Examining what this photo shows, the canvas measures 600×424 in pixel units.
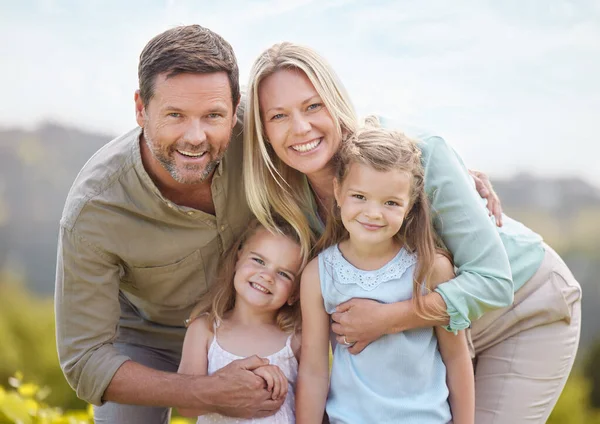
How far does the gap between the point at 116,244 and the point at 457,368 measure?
1392mm

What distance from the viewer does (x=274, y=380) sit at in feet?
9.41

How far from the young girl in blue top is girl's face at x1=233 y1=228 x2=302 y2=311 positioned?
0.39ft

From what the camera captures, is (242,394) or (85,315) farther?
(85,315)

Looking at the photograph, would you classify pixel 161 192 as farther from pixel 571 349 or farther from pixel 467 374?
pixel 571 349

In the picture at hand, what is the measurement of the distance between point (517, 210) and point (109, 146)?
4632mm

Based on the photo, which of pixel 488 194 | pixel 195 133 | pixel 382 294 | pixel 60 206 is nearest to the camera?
pixel 382 294

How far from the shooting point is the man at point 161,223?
9.63 feet

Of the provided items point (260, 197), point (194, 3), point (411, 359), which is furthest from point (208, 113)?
point (194, 3)

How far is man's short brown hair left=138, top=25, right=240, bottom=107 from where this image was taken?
9.64ft

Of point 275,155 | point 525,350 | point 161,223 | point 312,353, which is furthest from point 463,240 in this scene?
point 161,223

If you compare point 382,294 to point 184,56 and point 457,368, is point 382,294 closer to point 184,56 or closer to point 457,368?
point 457,368

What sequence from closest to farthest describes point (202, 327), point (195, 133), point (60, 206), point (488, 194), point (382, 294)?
point (382, 294) < point (195, 133) < point (202, 327) < point (488, 194) < point (60, 206)

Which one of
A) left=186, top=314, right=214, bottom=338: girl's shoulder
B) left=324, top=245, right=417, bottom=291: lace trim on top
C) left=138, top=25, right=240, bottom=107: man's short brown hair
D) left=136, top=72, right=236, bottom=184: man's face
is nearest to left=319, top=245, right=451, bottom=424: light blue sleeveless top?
left=324, top=245, right=417, bottom=291: lace trim on top

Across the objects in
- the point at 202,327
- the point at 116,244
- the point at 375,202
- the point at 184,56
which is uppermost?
the point at 184,56
